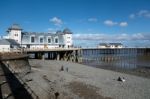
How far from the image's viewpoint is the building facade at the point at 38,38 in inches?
1953

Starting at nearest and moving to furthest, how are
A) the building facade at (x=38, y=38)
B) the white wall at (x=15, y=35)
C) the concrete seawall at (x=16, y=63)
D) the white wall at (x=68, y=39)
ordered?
the concrete seawall at (x=16, y=63) → the white wall at (x=15, y=35) → the building facade at (x=38, y=38) → the white wall at (x=68, y=39)

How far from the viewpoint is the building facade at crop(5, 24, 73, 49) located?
49.6 m

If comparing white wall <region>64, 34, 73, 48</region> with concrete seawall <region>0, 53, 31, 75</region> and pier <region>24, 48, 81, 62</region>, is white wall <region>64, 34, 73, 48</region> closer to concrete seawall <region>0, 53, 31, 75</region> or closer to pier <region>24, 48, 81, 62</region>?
pier <region>24, 48, 81, 62</region>

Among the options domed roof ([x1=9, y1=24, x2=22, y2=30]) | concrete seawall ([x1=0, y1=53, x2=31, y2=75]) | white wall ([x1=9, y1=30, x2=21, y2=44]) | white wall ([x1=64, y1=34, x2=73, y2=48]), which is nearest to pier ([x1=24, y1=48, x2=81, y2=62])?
white wall ([x1=64, y1=34, x2=73, y2=48])

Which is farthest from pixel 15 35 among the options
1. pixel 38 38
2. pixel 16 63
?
pixel 16 63

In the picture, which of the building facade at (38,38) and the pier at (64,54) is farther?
the building facade at (38,38)

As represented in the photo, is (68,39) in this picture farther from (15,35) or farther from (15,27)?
(15,27)

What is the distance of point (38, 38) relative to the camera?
52.6 m

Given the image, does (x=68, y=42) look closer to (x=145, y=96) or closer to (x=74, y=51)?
(x=74, y=51)

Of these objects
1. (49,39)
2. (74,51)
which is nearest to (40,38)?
(49,39)

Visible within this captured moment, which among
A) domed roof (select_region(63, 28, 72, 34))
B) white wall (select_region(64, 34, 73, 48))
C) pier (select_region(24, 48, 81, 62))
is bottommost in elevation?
pier (select_region(24, 48, 81, 62))

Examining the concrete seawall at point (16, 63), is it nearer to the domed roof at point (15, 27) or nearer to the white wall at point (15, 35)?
the white wall at point (15, 35)

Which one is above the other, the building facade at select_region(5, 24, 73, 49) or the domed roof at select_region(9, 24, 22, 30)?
the domed roof at select_region(9, 24, 22, 30)

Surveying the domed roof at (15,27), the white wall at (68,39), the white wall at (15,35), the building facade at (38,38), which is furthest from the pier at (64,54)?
the domed roof at (15,27)
